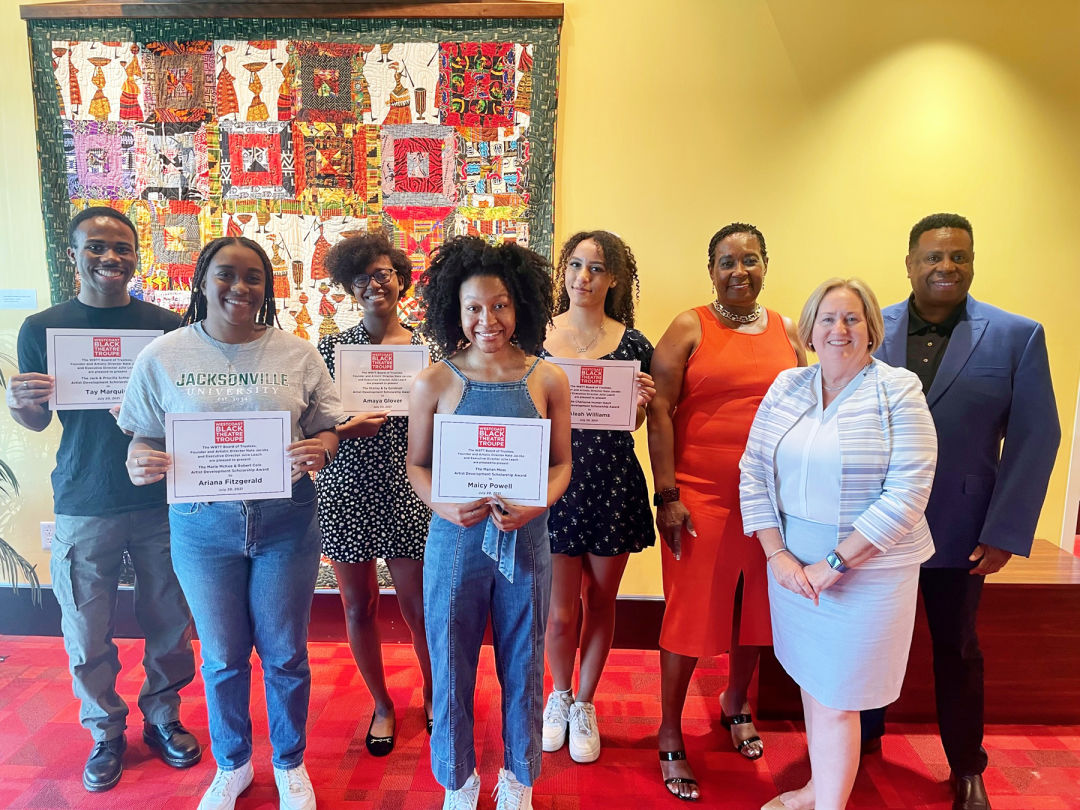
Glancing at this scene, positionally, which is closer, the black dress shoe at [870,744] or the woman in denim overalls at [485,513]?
the woman in denim overalls at [485,513]

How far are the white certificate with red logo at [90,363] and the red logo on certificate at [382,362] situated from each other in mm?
749

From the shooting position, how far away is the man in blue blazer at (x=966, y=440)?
1.83 m

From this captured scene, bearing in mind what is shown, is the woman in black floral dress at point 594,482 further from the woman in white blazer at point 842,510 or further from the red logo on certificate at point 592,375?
the woman in white blazer at point 842,510

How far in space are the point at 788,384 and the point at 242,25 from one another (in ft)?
9.23

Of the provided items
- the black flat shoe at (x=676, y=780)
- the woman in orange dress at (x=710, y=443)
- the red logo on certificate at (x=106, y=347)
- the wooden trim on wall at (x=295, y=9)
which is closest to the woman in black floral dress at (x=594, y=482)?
the woman in orange dress at (x=710, y=443)

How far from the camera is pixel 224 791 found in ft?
6.00

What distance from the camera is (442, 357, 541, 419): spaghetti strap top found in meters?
1.53

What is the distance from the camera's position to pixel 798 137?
2.71 meters

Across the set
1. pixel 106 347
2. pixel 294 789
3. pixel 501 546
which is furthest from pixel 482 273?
pixel 294 789

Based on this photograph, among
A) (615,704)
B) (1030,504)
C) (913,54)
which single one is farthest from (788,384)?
(913,54)

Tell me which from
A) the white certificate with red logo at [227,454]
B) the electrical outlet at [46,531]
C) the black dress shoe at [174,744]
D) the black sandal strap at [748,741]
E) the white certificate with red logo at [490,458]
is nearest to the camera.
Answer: the white certificate with red logo at [490,458]

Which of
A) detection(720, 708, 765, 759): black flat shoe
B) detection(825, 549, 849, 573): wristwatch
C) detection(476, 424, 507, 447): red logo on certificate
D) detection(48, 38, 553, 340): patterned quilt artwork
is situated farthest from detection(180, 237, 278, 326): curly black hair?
detection(720, 708, 765, 759): black flat shoe

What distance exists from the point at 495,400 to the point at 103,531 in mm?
1506


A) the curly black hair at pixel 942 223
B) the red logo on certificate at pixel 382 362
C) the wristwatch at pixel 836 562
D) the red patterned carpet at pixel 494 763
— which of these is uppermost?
the curly black hair at pixel 942 223
